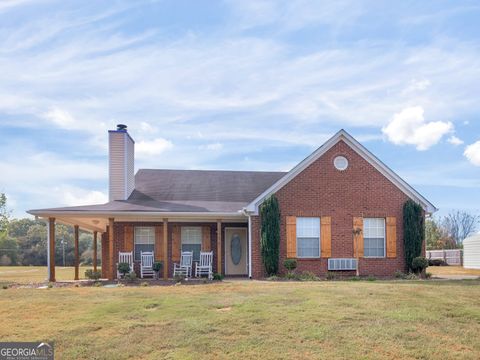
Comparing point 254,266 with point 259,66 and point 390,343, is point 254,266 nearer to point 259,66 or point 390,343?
point 259,66

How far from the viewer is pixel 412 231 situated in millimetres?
19078

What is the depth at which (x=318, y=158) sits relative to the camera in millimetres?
18922

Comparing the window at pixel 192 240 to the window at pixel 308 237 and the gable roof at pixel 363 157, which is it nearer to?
the gable roof at pixel 363 157

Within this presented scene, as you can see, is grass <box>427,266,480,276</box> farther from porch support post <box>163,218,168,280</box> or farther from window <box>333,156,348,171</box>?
porch support post <box>163,218,168,280</box>

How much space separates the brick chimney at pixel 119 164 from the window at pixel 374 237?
914 cm

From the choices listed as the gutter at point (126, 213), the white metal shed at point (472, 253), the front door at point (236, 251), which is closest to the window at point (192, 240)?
the front door at point (236, 251)

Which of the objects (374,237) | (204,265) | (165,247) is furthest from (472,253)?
(165,247)

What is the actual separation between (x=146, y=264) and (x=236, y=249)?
359 centimetres

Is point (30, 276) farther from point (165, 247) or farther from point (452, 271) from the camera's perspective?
point (452, 271)

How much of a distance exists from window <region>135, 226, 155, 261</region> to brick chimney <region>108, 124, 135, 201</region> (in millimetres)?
1570

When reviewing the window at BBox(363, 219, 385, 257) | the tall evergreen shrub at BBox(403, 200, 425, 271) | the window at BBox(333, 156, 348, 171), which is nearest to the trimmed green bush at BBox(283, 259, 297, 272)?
the window at BBox(363, 219, 385, 257)

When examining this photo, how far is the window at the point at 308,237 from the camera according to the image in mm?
18703

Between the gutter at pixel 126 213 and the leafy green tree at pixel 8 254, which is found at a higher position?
the gutter at pixel 126 213

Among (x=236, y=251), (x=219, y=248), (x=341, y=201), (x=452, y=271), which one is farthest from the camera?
(x=452, y=271)
